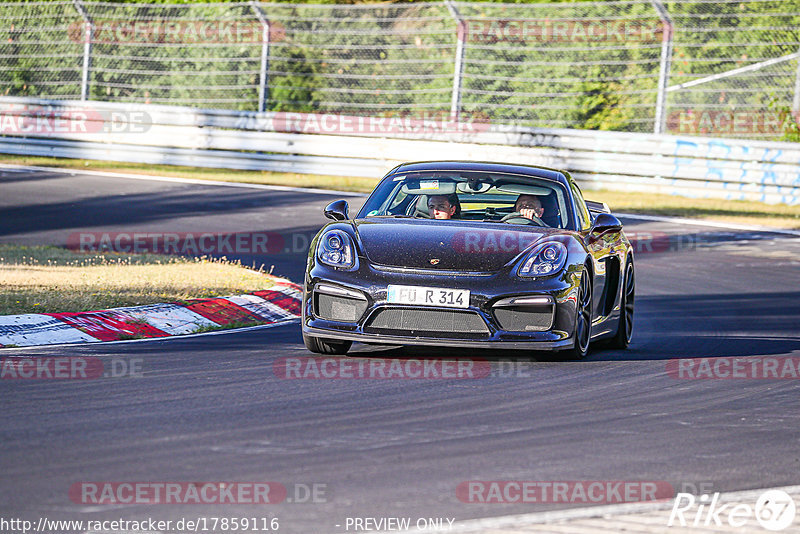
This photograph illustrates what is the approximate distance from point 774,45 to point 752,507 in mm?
17938

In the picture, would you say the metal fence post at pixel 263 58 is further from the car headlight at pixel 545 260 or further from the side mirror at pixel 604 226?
the car headlight at pixel 545 260

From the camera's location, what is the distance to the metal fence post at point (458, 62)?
22.5 m

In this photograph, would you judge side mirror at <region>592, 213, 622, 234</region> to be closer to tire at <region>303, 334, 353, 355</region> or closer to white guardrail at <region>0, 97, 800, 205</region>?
tire at <region>303, 334, 353, 355</region>

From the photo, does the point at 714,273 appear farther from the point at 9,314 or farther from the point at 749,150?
the point at 9,314

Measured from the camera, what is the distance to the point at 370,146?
22.3 m

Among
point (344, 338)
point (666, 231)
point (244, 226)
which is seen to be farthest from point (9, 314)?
point (666, 231)

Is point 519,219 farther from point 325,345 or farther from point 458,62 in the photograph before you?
point 458,62

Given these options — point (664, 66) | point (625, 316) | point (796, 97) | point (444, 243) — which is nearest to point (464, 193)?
point (444, 243)

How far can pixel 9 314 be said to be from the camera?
8602mm

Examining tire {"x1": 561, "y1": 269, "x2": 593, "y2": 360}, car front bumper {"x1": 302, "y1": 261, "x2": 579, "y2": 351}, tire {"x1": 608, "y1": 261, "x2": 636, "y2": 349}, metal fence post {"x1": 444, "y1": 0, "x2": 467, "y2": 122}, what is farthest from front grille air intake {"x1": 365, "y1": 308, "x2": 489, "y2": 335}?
metal fence post {"x1": 444, "y1": 0, "x2": 467, "y2": 122}

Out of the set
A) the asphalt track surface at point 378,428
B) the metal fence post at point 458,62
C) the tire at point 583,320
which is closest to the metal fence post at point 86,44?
the metal fence post at point 458,62

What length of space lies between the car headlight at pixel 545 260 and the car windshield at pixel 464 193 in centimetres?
77

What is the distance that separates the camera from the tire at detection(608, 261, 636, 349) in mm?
9281

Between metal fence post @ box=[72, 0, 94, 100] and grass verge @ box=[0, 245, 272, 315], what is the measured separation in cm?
1136
